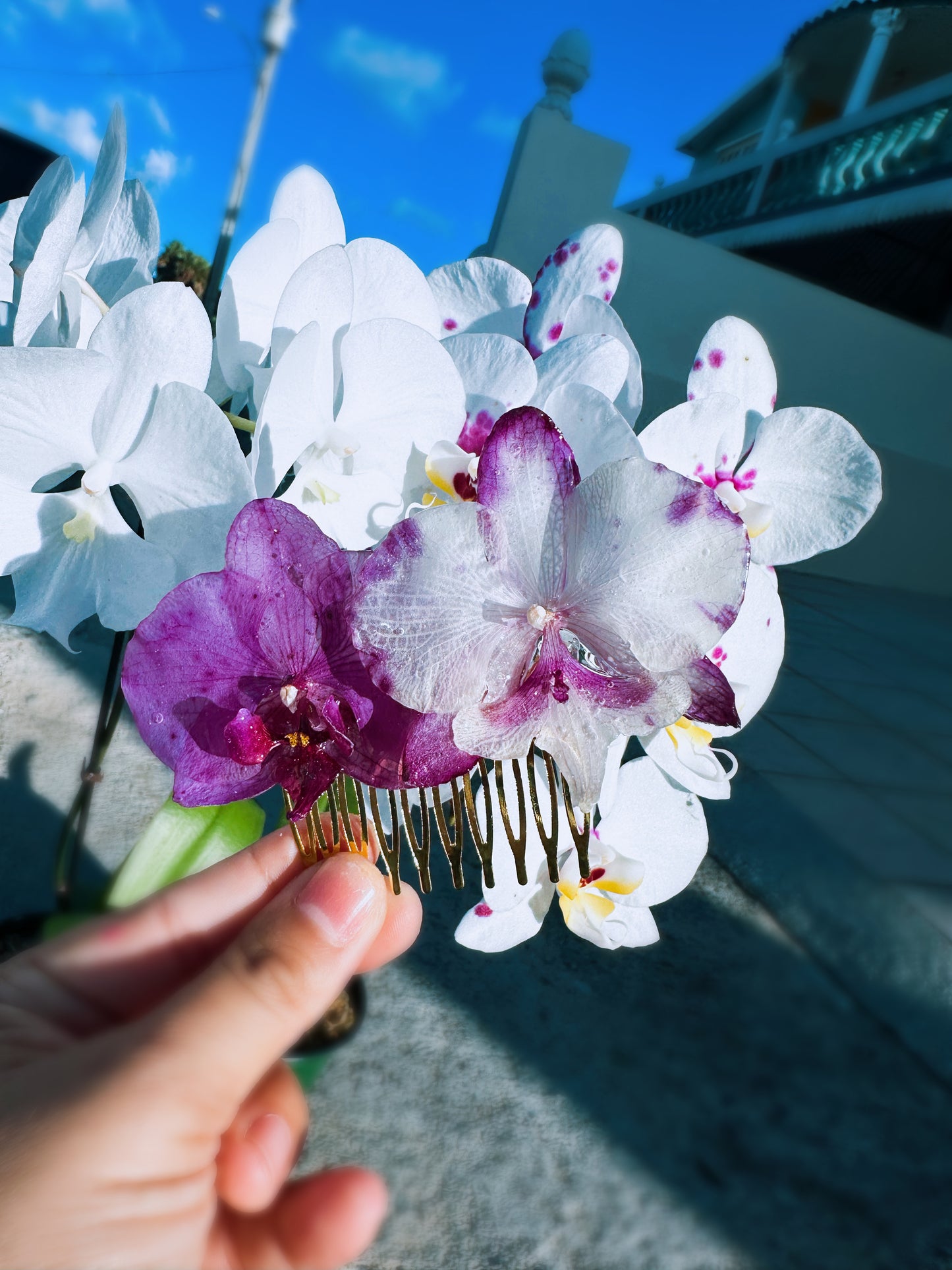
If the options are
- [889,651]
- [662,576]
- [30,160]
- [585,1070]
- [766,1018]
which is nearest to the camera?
[662,576]

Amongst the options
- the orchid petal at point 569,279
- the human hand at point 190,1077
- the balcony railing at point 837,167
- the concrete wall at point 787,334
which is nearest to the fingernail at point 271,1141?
the human hand at point 190,1077

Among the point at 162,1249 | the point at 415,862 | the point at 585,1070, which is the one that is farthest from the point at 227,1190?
the point at 585,1070

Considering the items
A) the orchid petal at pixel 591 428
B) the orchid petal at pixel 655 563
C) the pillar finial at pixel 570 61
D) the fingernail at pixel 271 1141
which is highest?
the pillar finial at pixel 570 61

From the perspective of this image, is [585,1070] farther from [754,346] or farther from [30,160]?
[30,160]

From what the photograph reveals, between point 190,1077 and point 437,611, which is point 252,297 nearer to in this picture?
point 437,611

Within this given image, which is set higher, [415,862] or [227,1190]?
[415,862]

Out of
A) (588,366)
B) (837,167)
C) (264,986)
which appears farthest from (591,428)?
(837,167)

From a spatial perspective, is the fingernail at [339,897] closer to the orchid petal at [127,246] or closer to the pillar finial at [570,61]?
the orchid petal at [127,246]
